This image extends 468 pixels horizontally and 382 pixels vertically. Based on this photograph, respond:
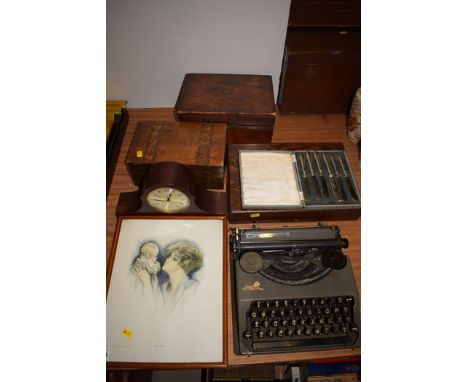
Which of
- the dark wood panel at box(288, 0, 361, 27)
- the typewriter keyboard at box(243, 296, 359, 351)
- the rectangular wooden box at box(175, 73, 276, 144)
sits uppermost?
the dark wood panel at box(288, 0, 361, 27)

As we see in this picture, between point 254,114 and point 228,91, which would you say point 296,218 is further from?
point 228,91

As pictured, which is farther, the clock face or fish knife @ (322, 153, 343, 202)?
fish knife @ (322, 153, 343, 202)

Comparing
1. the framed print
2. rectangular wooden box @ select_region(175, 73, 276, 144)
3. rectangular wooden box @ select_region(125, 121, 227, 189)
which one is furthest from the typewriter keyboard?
rectangular wooden box @ select_region(175, 73, 276, 144)

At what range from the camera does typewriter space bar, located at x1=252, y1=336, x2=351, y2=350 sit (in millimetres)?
1194

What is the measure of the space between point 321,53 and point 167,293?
1.35 meters

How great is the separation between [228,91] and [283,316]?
45.1 inches

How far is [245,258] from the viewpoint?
1.36 meters

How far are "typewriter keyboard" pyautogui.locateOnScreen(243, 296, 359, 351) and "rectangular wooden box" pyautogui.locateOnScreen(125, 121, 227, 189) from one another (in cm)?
60

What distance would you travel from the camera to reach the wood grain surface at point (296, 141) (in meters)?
1.21

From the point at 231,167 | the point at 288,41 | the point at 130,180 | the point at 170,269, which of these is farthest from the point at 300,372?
the point at 288,41

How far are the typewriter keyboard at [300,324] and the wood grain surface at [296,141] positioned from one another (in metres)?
0.05

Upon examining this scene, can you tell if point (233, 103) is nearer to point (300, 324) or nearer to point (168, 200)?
point (168, 200)

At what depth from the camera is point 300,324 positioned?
123cm

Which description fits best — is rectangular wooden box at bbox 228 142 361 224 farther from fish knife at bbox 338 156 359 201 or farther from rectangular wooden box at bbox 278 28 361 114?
rectangular wooden box at bbox 278 28 361 114
